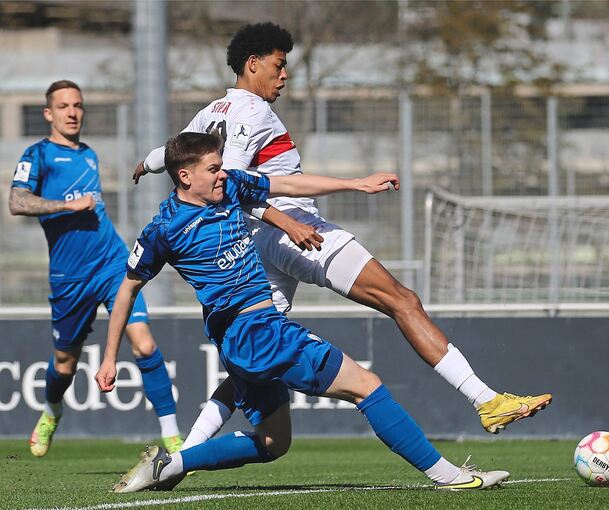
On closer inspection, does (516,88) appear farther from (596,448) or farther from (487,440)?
(596,448)

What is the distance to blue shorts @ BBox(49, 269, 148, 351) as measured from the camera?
8492 millimetres

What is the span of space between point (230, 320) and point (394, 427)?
Answer: 86cm

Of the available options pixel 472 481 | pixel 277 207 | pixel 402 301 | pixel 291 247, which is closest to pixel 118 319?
pixel 291 247

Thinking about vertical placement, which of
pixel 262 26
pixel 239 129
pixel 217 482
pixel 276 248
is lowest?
pixel 217 482

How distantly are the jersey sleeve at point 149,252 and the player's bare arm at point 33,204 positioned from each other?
6.47 feet

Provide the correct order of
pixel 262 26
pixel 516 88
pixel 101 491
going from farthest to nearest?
pixel 516 88
pixel 262 26
pixel 101 491

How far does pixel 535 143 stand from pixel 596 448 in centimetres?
750

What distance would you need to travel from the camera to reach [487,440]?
35.3 ft

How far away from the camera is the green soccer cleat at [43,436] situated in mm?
8625

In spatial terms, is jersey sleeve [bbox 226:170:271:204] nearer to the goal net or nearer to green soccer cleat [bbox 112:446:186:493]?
green soccer cleat [bbox 112:446:186:493]

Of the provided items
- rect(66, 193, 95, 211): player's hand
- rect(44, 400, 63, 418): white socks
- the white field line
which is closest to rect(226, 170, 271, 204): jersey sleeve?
the white field line

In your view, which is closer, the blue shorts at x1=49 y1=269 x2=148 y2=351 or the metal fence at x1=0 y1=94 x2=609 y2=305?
the blue shorts at x1=49 y1=269 x2=148 y2=351

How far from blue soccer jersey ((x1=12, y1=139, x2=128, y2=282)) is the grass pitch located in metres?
1.29

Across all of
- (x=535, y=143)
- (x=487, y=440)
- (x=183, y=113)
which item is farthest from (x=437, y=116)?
(x=487, y=440)
